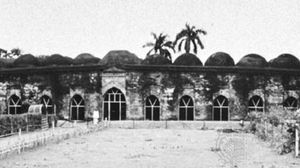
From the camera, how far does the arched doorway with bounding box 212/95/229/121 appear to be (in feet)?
104

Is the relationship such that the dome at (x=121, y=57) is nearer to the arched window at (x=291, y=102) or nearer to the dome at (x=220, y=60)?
the dome at (x=220, y=60)

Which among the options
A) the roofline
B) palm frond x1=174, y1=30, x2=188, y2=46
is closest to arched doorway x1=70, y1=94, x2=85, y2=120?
the roofline

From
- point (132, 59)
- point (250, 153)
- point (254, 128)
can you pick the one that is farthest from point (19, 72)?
point (250, 153)

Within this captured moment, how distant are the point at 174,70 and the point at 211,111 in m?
3.52

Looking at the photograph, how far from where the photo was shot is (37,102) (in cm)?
3234

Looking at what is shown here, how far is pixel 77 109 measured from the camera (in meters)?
31.7

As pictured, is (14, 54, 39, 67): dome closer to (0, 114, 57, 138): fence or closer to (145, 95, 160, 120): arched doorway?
(0, 114, 57, 138): fence

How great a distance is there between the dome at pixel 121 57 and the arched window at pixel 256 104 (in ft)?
26.8

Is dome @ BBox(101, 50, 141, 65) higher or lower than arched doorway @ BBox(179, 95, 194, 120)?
higher

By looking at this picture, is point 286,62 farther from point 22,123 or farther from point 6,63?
point 6,63

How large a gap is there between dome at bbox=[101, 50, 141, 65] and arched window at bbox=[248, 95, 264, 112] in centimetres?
818

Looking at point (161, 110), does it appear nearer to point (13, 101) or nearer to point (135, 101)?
Result: point (135, 101)

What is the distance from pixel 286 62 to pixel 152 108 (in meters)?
9.87

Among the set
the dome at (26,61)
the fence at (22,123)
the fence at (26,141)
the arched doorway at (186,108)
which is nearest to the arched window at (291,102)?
the arched doorway at (186,108)
